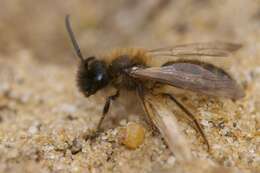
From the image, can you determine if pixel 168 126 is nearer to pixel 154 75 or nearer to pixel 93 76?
pixel 154 75

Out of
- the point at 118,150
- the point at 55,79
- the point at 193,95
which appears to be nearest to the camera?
the point at 118,150

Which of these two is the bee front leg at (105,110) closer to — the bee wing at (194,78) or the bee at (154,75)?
the bee at (154,75)

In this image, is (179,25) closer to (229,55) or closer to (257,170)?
(229,55)

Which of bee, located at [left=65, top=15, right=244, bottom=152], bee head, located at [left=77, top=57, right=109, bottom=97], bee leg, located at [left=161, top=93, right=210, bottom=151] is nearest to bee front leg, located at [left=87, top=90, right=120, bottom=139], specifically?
bee, located at [left=65, top=15, right=244, bottom=152]

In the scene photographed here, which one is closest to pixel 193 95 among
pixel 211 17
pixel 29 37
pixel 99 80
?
pixel 99 80

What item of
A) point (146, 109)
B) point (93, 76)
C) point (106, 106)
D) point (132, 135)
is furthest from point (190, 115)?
point (93, 76)

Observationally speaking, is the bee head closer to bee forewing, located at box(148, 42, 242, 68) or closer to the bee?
the bee
